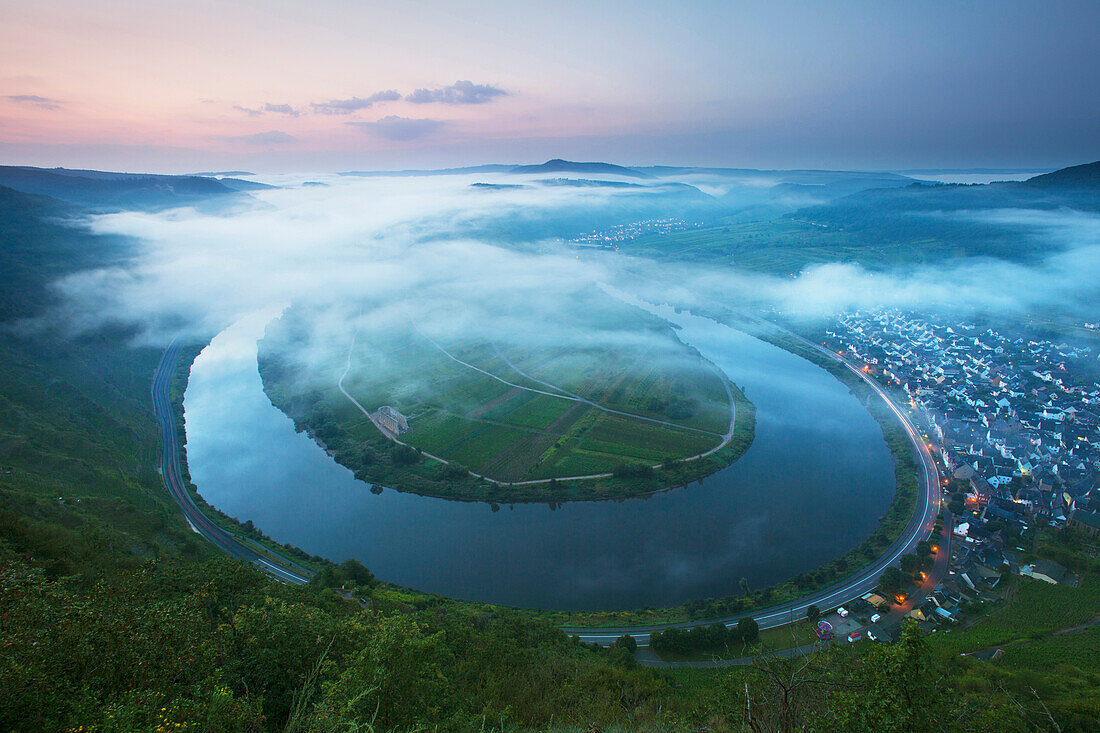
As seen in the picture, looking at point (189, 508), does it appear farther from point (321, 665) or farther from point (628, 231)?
point (628, 231)

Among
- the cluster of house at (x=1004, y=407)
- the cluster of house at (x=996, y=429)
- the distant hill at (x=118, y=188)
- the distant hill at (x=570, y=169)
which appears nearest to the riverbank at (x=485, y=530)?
the cluster of house at (x=996, y=429)

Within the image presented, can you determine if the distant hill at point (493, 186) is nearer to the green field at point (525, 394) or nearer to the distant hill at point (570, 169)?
the distant hill at point (570, 169)

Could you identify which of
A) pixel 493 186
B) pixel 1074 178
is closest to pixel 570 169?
pixel 493 186

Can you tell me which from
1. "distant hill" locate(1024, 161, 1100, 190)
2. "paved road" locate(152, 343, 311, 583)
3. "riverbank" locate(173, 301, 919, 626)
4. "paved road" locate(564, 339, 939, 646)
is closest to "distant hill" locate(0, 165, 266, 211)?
"paved road" locate(152, 343, 311, 583)

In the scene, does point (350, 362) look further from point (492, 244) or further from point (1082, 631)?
point (492, 244)

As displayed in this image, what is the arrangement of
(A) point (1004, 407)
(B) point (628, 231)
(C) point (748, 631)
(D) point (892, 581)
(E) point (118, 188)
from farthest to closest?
(B) point (628, 231) → (E) point (118, 188) → (A) point (1004, 407) → (D) point (892, 581) → (C) point (748, 631)
